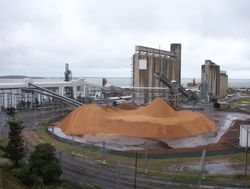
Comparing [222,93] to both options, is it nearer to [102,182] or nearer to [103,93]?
[103,93]

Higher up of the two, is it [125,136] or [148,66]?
[148,66]

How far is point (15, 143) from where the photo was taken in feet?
97.9

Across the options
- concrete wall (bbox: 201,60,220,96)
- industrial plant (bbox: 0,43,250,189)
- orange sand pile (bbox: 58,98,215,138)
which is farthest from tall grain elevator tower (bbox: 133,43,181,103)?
orange sand pile (bbox: 58,98,215,138)

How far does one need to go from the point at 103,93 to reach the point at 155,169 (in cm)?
5920

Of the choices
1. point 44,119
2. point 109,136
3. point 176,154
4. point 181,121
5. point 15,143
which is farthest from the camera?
point 44,119

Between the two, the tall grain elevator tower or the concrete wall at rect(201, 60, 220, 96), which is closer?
the tall grain elevator tower

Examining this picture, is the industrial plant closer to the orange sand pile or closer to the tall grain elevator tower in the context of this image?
the orange sand pile

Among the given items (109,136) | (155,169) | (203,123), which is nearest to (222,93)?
(203,123)

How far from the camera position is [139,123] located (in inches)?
1864

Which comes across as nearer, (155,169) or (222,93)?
(155,169)

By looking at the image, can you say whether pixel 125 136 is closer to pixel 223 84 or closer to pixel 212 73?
pixel 212 73

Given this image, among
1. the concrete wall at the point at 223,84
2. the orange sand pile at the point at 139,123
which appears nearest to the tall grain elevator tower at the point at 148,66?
the concrete wall at the point at 223,84

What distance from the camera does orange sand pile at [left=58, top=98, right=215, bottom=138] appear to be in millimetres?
46500

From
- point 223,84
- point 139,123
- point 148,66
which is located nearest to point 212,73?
point 223,84
